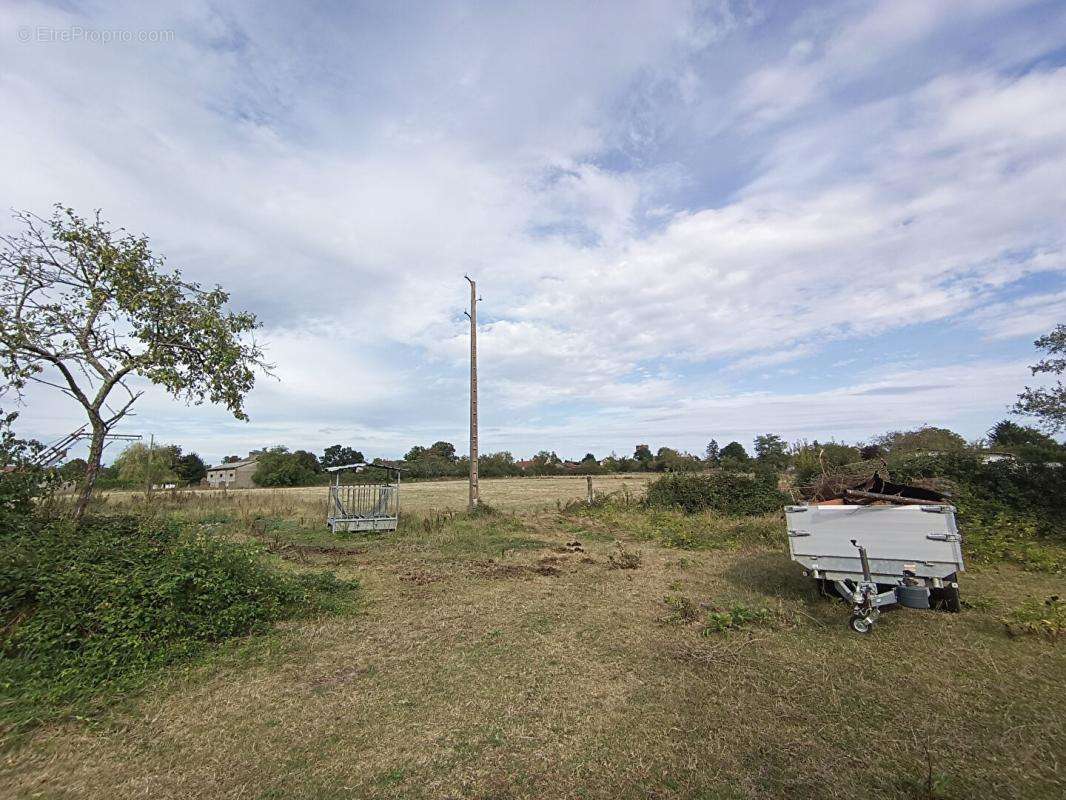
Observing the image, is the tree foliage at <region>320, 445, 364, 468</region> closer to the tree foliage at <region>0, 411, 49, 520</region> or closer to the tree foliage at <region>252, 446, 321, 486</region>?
the tree foliage at <region>252, 446, 321, 486</region>

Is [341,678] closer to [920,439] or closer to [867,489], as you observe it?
[867,489]

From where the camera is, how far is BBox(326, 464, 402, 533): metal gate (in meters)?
14.6

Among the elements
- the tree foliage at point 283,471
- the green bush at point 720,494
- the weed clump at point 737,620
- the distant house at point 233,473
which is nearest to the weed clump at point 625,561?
the weed clump at point 737,620

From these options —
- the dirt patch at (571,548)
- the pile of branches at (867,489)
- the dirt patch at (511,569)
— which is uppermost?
the pile of branches at (867,489)

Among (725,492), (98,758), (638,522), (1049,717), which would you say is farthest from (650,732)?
(725,492)

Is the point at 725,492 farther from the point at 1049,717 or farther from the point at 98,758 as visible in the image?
the point at 98,758

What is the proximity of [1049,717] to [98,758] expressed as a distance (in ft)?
23.3

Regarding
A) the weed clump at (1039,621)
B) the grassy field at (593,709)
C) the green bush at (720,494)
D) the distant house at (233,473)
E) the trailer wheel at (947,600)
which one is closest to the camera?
the grassy field at (593,709)

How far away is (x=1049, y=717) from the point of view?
371 centimetres

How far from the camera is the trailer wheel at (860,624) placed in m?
5.52

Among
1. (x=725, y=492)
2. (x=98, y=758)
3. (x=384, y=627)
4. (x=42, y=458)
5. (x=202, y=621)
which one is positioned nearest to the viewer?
(x=98, y=758)

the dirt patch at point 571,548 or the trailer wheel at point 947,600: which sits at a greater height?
the trailer wheel at point 947,600

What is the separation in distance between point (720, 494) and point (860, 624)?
11.4 m

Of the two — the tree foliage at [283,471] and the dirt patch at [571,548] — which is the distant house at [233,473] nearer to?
the tree foliage at [283,471]
